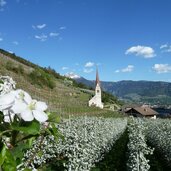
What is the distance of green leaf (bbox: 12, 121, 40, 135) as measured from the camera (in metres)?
1.37

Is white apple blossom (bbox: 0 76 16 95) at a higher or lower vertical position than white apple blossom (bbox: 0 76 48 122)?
higher

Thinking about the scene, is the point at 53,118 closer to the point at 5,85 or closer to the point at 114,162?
the point at 5,85

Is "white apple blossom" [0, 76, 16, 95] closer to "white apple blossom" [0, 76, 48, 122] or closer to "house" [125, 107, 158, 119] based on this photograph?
"white apple blossom" [0, 76, 48, 122]

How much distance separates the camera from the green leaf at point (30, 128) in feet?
4.50

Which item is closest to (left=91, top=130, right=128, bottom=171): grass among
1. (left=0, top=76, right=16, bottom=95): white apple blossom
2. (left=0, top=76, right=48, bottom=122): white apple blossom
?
(left=0, top=76, right=16, bottom=95): white apple blossom

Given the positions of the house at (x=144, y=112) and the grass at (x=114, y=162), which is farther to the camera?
the house at (x=144, y=112)

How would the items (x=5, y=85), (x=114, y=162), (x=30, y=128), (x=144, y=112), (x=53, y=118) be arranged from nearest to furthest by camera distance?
(x=30, y=128), (x=53, y=118), (x=5, y=85), (x=114, y=162), (x=144, y=112)

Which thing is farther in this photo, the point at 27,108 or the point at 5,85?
the point at 5,85

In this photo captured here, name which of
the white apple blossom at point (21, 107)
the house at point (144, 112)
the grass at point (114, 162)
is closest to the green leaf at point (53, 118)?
the white apple blossom at point (21, 107)

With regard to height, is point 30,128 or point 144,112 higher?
point 30,128

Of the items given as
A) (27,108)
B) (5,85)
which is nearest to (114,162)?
(5,85)

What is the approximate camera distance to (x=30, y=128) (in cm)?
138

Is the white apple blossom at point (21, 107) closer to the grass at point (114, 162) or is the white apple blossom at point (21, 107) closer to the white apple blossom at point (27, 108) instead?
the white apple blossom at point (27, 108)

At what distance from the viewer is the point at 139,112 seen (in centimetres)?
10444
